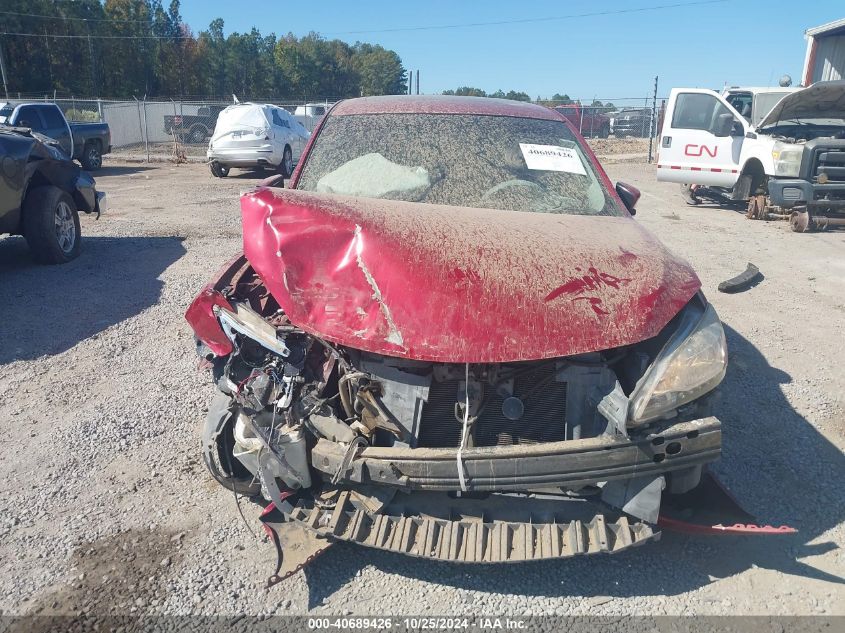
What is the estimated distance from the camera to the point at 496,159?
149 inches

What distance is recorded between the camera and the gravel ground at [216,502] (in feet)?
8.25

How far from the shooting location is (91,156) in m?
17.1

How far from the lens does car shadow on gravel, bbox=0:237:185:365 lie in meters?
5.17

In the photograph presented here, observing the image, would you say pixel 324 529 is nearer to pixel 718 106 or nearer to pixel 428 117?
→ pixel 428 117

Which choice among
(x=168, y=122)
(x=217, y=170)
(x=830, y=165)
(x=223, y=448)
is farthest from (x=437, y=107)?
(x=168, y=122)

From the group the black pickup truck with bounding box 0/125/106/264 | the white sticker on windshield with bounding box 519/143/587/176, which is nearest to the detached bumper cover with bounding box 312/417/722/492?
the white sticker on windshield with bounding box 519/143/587/176

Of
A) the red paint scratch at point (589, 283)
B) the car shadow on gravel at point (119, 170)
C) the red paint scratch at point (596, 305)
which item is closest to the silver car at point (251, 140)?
the car shadow on gravel at point (119, 170)

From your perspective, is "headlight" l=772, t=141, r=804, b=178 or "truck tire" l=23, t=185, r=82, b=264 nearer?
"truck tire" l=23, t=185, r=82, b=264

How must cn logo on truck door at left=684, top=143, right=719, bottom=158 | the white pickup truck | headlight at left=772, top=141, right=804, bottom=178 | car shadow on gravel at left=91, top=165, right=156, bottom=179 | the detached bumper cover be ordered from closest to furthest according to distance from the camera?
the detached bumper cover → the white pickup truck → headlight at left=772, top=141, right=804, bottom=178 → cn logo on truck door at left=684, top=143, right=719, bottom=158 → car shadow on gravel at left=91, top=165, right=156, bottom=179

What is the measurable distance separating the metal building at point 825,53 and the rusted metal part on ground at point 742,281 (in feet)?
40.8

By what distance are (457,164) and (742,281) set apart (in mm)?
4418

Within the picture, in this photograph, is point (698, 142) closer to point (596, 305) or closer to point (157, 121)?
point (596, 305)

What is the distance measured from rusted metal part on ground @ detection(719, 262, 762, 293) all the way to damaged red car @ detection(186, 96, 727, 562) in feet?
13.6

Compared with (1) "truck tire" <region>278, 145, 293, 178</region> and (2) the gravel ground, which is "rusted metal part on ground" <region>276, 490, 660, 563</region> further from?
(1) "truck tire" <region>278, 145, 293, 178</region>
